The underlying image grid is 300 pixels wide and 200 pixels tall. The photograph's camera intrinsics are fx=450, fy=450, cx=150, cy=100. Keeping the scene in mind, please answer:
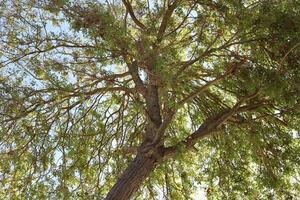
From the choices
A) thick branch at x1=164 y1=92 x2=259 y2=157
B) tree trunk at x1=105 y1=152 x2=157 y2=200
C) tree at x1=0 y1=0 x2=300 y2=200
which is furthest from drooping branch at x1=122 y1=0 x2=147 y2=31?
tree trunk at x1=105 y1=152 x2=157 y2=200

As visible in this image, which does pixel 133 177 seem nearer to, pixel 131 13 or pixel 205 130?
pixel 205 130

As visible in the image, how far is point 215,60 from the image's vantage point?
5496 millimetres

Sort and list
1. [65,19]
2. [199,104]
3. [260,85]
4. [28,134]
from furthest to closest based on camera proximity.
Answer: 1. [199,104]
2. [28,134]
3. [65,19]
4. [260,85]

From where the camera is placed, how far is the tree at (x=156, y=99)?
4.75 meters

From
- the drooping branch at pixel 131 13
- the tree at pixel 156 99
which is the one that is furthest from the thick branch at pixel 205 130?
the drooping branch at pixel 131 13

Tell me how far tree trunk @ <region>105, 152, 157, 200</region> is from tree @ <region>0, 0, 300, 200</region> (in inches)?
0.5

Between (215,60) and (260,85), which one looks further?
(215,60)

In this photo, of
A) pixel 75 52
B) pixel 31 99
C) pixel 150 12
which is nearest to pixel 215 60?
pixel 150 12

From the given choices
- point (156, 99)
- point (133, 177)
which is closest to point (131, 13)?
point (156, 99)

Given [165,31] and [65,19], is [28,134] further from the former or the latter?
[165,31]

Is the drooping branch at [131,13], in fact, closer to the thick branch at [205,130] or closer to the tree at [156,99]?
the tree at [156,99]

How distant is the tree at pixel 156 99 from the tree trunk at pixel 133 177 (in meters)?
0.01

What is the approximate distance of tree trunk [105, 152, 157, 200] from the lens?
224 inches

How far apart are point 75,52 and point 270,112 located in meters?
2.64
